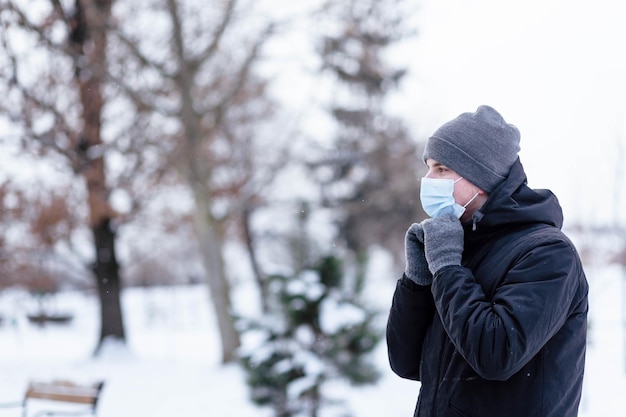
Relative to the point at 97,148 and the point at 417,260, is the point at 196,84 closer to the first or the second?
the point at 97,148

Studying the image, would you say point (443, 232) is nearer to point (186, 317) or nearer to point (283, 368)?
point (283, 368)

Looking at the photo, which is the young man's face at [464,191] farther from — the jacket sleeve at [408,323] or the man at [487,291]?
the jacket sleeve at [408,323]

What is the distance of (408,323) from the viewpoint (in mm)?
1935

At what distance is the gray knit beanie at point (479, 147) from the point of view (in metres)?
1.82

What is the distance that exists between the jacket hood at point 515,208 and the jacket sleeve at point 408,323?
0.90 ft

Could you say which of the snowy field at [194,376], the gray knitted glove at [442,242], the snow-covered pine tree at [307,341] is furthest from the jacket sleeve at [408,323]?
the snowy field at [194,376]

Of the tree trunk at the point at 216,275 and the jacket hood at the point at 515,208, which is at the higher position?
the tree trunk at the point at 216,275

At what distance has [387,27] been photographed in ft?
72.5

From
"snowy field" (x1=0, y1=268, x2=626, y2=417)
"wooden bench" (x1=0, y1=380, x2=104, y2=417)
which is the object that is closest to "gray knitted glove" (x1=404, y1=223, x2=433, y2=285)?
"wooden bench" (x1=0, y1=380, x2=104, y2=417)

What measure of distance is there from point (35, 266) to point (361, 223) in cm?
1247

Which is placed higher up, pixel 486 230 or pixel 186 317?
pixel 186 317

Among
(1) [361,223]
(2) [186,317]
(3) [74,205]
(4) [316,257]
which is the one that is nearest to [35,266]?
(3) [74,205]

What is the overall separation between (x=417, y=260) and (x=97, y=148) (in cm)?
1230

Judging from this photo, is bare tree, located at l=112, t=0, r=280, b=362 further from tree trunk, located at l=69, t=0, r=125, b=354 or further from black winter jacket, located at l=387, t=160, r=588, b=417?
black winter jacket, located at l=387, t=160, r=588, b=417
